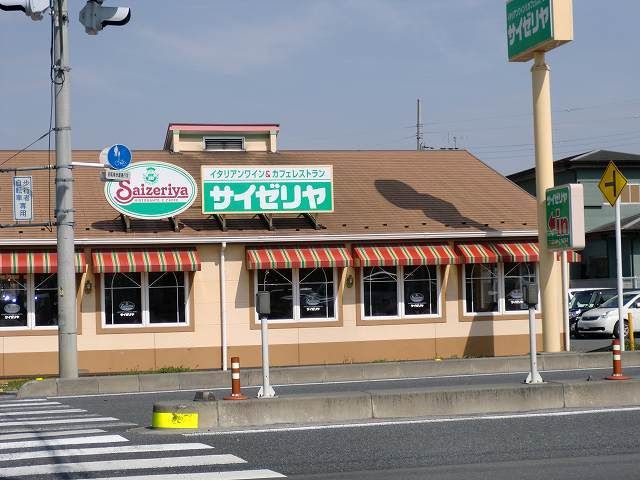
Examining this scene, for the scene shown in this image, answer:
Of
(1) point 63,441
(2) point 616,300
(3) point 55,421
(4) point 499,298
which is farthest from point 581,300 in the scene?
(1) point 63,441

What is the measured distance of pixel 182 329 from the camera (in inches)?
1061

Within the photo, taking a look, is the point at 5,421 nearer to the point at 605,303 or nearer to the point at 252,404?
the point at 252,404

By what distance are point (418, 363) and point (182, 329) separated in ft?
21.4

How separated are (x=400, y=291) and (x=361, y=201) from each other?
10.6 ft

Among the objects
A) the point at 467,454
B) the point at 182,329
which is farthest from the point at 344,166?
the point at 467,454

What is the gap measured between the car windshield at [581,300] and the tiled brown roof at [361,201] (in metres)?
10.5

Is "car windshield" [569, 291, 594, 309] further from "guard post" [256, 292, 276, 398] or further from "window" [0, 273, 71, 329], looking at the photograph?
"guard post" [256, 292, 276, 398]

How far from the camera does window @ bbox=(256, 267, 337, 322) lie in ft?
91.1

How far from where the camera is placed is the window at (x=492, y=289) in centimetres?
2917

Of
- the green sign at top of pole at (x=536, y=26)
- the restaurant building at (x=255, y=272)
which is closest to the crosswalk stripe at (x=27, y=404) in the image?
the restaurant building at (x=255, y=272)

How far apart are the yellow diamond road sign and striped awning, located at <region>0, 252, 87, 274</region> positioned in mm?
13070

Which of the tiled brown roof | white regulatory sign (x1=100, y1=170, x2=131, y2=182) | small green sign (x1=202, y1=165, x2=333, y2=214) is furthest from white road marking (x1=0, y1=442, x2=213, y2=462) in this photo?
small green sign (x1=202, y1=165, x2=333, y2=214)

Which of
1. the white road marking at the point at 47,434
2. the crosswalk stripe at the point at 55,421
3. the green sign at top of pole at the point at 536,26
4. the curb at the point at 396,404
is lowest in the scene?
the crosswalk stripe at the point at 55,421

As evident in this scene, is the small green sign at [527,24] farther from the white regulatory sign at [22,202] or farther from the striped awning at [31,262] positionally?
Answer: the white regulatory sign at [22,202]
